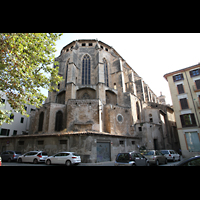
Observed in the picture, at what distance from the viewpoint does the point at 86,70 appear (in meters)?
29.8

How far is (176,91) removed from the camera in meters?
20.8

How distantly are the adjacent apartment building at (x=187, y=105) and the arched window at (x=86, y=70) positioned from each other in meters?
15.8

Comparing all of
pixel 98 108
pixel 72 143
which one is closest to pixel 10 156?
pixel 72 143

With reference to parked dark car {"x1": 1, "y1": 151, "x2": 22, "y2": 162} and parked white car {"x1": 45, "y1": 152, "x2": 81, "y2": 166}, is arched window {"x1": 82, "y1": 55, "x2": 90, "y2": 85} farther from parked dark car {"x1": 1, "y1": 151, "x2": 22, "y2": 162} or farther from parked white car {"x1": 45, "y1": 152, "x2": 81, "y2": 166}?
parked white car {"x1": 45, "y1": 152, "x2": 81, "y2": 166}

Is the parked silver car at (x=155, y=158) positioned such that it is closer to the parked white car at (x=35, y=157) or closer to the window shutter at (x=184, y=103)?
the parked white car at (x=35, y=157)

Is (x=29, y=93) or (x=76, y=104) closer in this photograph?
(x=29, y=93)

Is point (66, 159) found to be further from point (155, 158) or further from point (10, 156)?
point (10, 156)

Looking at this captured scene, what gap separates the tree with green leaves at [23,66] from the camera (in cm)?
659

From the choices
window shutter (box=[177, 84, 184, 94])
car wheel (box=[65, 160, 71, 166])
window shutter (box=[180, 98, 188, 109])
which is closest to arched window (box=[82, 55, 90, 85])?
window shutter (box=[177, 84, 184, 94])

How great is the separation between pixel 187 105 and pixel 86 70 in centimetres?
1992

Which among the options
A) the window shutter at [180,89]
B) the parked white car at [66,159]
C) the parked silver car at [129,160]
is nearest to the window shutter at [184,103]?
the window shutter at [180,89]
